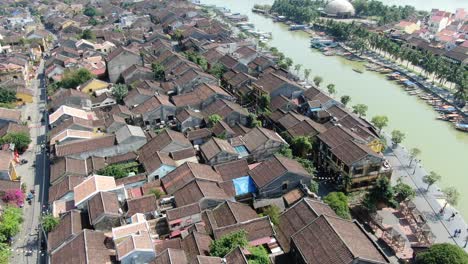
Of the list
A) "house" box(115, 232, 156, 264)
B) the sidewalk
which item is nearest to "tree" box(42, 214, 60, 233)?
"house" box(115, 232, 156, 264)

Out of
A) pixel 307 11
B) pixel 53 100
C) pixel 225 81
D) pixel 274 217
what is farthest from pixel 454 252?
pixel 307 11

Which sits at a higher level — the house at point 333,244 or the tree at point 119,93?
the house at point 333,244

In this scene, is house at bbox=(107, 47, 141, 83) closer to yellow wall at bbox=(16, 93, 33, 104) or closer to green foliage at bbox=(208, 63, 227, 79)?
yellow wall at bbox=(16, 93, 33, 104)

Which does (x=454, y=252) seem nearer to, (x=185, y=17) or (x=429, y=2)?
(x=185, y=17)

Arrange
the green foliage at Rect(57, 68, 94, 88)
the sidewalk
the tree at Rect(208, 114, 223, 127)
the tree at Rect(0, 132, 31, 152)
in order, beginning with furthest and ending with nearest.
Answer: the green foliage at Rect(57, 68, 94, 88)
the tree at Rect(208, 114, 223, 127)
the tree at Rect(0, 132, 31, 152)
the sidewalk

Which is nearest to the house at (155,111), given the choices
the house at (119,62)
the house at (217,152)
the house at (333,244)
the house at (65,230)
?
the house at (217,152)

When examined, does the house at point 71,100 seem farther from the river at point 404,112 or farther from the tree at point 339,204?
the river at point 404,112
